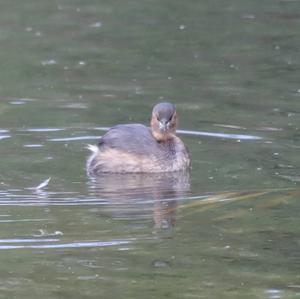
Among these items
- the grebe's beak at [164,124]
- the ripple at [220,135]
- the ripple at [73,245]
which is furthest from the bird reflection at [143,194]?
the ripple at [220,135]

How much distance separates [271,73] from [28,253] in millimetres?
8048

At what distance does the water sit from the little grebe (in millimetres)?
165

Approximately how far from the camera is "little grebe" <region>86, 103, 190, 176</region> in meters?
12.5

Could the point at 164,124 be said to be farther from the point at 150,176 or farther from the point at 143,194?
the point at 143,194

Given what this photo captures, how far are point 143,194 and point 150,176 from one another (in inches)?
46.2

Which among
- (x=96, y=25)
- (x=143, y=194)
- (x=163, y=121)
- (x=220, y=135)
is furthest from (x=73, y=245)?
(x=96, y=25)

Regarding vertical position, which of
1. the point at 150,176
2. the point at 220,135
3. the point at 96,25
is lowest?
the point at 150,176

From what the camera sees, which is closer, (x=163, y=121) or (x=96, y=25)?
(x=163, y=121)

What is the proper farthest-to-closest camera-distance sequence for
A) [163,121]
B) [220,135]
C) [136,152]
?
[220,135] < [163,121] < [136,152]

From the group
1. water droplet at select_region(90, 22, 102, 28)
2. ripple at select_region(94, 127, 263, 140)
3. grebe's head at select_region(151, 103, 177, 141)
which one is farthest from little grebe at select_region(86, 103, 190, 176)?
water droplet at select_region(90, 22, 102, 28)

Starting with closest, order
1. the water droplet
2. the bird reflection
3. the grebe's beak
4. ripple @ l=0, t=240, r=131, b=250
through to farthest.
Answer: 1. ripple @ l=0, t=240, r=131, b=250
2. the bird reflection
3. the grebe's beak
4. the water droplet

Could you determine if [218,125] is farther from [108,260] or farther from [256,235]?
[108,260]

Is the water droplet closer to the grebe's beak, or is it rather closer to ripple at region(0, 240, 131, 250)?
the grebe's beak

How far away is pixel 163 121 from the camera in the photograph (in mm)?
12812
